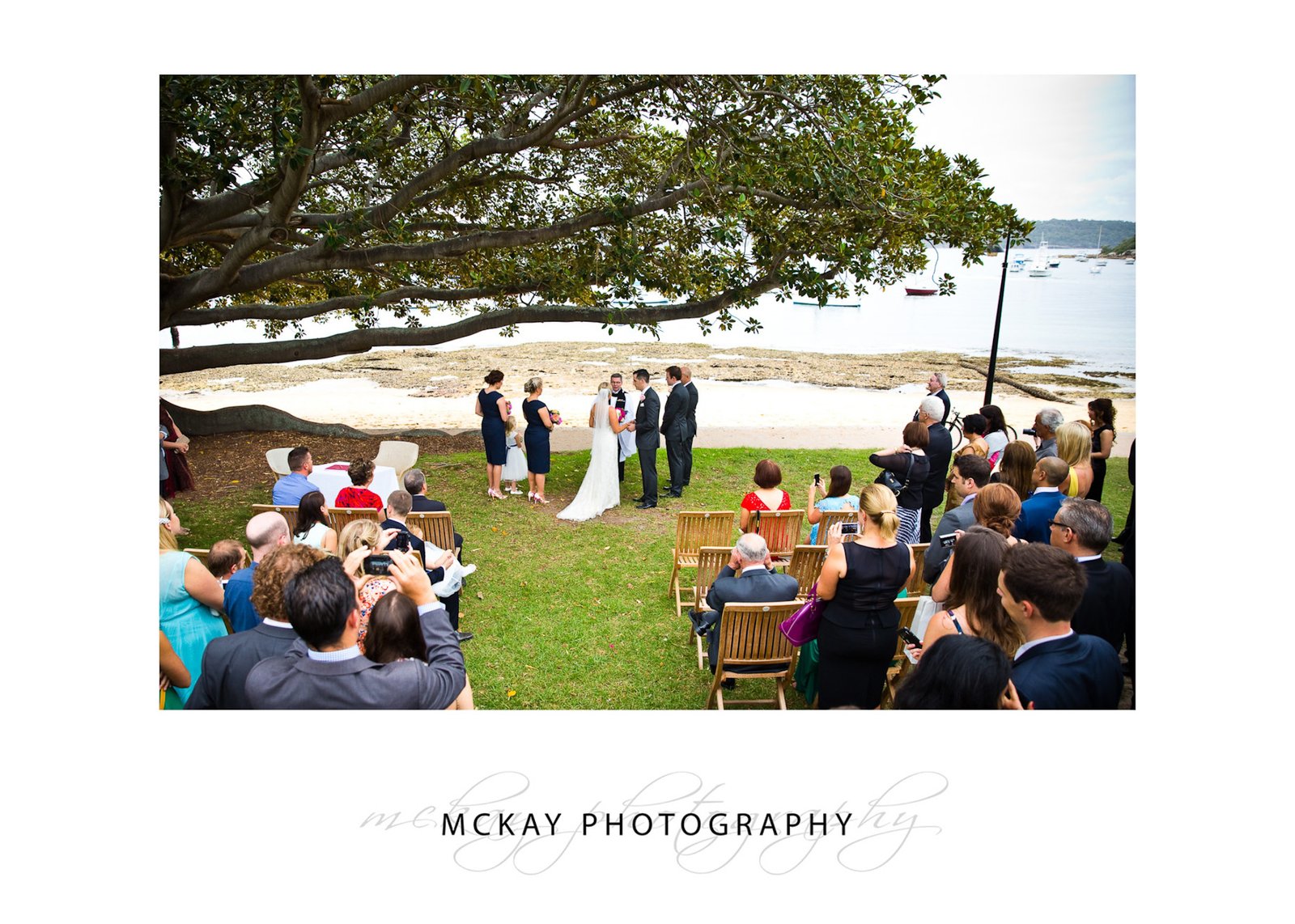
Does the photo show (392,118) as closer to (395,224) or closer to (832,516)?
(395,224)

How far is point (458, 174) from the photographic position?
999 centimetres

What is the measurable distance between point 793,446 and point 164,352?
9187 mm

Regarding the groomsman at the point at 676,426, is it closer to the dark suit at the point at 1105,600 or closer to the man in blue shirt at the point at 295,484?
the man in blue shirt at the point at 295,484

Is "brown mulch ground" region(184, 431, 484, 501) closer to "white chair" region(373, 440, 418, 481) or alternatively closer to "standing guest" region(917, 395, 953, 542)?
"white chair" region(373, 440, 418, 481)

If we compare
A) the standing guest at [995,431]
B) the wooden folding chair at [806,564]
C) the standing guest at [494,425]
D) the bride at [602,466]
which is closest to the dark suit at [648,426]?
the bride at [602,466]

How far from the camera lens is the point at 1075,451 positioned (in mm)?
5797

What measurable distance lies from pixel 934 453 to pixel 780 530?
5.22 feet

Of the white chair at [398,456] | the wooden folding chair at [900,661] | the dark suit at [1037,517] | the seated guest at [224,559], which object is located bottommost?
the wooden folding chair at [900,661]

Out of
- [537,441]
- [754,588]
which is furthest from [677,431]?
[754,588]

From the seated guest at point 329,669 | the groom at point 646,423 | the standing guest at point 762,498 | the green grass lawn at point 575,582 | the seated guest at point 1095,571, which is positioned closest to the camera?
the seated guest at point 329,669

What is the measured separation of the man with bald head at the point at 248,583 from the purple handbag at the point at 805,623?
257cm

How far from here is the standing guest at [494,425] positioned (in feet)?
30.8

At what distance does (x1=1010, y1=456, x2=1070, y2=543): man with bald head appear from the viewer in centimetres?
502

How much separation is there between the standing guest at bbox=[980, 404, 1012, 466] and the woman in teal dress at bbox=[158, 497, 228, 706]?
6.22 metres
